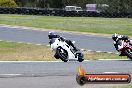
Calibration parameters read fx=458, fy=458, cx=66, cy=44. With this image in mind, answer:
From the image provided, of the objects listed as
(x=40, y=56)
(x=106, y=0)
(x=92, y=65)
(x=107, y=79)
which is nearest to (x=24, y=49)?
(x=40, y=56)

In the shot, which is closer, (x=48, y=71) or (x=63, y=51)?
(x=48, y=71)

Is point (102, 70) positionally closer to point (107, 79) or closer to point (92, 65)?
point (92, 65)

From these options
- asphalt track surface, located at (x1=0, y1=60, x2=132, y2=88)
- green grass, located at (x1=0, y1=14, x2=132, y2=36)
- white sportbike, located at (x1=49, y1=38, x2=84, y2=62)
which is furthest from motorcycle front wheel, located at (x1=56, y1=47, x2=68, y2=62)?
green grass, located at (x1=0, y1=14, x2=132, y2=36)

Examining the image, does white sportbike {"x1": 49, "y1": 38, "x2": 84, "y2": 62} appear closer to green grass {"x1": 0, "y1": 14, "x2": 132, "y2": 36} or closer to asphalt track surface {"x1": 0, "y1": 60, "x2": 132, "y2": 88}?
asphalt track surface {"x1": 0, "y1": 60, "x2": 132, "y2": 88}

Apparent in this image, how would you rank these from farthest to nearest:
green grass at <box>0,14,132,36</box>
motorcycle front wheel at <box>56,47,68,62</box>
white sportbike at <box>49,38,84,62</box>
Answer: green grass at <box>0,14,132,36</box>, motorcycle front wheel at <box>56,47,68,62</box>, white sportbike at <box>49,38,84,62</box>


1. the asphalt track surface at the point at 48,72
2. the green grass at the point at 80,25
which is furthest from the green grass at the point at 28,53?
the green grass at the point at 80,25

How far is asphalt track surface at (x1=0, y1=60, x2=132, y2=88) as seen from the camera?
35.2 feet

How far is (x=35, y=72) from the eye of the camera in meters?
12.5

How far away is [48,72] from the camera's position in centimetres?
1254

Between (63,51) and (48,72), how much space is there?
141 cm

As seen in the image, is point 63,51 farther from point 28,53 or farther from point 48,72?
point 28,53

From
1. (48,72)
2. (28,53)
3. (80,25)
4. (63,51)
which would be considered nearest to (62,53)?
(63,51)

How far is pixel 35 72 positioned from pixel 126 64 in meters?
3.53

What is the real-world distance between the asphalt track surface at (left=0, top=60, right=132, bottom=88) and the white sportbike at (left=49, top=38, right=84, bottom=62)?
0.70ft
